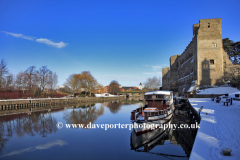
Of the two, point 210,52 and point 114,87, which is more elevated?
point 210,52

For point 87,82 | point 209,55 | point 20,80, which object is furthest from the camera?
point 87,82

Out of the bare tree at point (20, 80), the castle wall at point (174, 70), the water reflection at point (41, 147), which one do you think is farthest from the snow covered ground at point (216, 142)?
the castle wall at point (174, 70)

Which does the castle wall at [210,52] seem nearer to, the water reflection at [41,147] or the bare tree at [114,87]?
the water reflection at [41,147]

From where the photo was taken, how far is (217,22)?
123 ft

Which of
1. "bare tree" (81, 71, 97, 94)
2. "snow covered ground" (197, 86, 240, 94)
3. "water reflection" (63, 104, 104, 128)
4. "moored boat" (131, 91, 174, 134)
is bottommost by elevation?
"water reflection" (63, 104, 104, 128)

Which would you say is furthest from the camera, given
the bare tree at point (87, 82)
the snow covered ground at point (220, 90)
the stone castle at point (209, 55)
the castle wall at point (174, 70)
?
the bare tree at point (87, 82)

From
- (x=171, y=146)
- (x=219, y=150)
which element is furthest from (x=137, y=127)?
(x=219, y=150)

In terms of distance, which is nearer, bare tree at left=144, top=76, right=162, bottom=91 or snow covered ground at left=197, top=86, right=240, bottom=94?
snow covered ground at left=197, top=86, right=240, bottom=94

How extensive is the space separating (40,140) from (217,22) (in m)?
42.4

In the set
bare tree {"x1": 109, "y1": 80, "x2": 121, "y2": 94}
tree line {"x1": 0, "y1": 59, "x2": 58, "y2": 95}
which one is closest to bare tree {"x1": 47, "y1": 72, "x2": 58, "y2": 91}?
tree line {"x1": 0, "y1": 59, "x2": 58, "y2": 95}

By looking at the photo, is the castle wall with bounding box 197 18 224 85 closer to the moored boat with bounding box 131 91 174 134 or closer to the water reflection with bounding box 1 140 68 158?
the moored boat with bounding box 131 91 174 134

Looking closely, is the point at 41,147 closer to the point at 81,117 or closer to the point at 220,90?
the point at 81,117

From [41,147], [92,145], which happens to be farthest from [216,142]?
[41,147]

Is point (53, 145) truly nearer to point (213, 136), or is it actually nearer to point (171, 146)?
point (171, 146)
